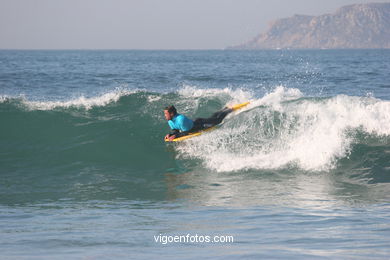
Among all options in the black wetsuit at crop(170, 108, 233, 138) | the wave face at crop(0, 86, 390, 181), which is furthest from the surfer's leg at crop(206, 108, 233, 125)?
the wave face at crop(0, 86, 390, 181)

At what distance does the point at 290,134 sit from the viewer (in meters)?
11.7

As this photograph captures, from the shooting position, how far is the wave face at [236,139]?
1084 centimetres

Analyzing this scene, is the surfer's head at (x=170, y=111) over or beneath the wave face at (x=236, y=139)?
over

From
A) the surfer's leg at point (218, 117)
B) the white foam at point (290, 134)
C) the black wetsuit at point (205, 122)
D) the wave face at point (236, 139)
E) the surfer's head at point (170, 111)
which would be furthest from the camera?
the surfer's leg at point (218, 117)

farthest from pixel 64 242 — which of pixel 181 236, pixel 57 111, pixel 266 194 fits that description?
pixel 57 111

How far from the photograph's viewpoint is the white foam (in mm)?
10721

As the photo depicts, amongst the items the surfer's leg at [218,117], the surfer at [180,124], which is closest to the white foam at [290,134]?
the surfer's leg at [218,117]

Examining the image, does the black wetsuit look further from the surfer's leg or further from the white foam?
the white foam

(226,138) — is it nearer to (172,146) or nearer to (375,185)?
(172,146)

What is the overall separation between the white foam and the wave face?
0.9 inches

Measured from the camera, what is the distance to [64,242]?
5.87 m

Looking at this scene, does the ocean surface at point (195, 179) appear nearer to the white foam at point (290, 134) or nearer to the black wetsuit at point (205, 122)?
the white foam at point (290, 134)

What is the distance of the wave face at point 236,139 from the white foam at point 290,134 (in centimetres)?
2

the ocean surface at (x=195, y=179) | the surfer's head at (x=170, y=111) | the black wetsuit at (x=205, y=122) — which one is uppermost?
the surfer's head at (x=170, y=111)
